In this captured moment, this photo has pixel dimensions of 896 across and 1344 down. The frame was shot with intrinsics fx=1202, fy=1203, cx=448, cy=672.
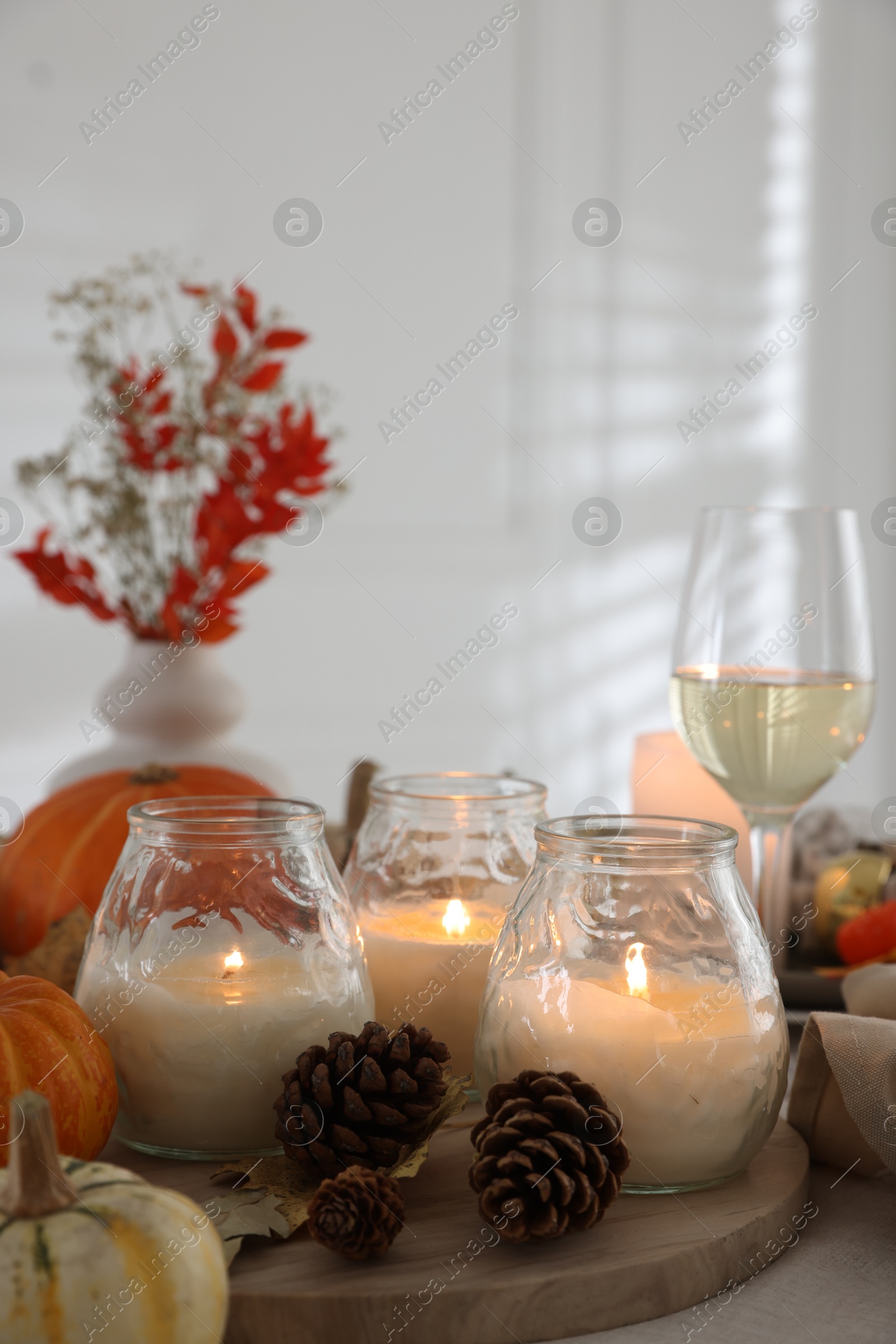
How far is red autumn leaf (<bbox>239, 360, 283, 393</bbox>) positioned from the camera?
1.08m

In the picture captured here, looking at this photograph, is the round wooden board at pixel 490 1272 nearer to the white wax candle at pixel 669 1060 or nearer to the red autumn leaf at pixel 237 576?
the white wax candle at pixel 669 1060

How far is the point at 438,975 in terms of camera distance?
29.3 inches

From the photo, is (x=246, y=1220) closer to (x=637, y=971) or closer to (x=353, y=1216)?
(x=353, y=1216)

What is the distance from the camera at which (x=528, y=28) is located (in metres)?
3.05

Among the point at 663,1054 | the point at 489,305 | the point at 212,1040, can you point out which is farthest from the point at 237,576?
the point at 489,305

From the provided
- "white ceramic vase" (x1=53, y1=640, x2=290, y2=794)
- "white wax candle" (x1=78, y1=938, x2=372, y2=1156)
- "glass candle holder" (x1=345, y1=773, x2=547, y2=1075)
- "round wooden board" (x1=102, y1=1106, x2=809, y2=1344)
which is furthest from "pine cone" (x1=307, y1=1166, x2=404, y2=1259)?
"white ceramic vase" (x1=53, y1=640, x2=290, y2=794)

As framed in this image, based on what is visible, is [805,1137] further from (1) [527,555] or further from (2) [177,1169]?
(1) [527,555]

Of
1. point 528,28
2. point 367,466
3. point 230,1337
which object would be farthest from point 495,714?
point 230,1337

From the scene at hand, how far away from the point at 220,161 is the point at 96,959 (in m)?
2.57

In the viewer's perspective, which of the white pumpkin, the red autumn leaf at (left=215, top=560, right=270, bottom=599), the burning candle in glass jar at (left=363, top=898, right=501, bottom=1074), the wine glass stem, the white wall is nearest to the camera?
the white pumpkin

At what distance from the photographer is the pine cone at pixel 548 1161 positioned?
1.73 ft

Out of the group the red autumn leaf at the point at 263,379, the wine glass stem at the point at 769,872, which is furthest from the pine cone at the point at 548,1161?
the red autumn leaf at the point at 263,379

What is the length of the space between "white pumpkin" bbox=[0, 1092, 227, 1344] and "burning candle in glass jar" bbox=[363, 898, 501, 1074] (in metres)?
0.30

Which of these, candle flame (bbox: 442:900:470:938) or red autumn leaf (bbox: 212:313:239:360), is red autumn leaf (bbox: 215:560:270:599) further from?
candle flame (bbox: 442:900:470:938)
